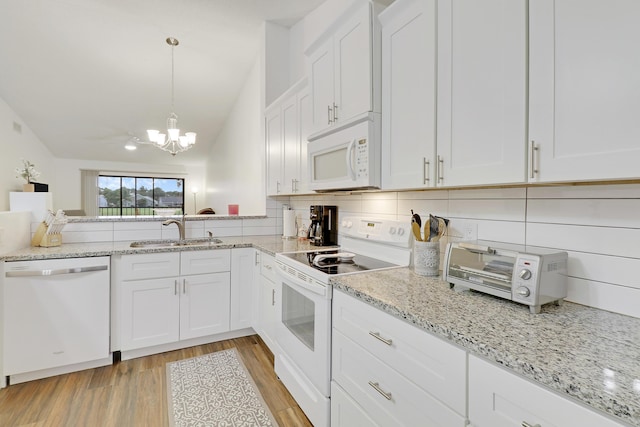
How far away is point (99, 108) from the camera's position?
5.35 meters

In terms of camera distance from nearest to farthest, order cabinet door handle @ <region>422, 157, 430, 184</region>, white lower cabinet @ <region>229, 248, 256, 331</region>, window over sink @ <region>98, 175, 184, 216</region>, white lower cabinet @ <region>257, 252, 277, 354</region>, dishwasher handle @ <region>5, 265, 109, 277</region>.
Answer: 1. cabinet door handle @ <region>422, 157, 430, 184</region>
2. dishwasher handle @ <region>5, 265, 109, 277</region>
3. white lower cabinet @ <region>257, 252, 277, 354</region>
4. white lower cabinet @ <region>229, 248, 256, 331</region>
5. window over sink @ <region>98, 175, 184, 216</region>

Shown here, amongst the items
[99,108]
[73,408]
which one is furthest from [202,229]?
[99,108]

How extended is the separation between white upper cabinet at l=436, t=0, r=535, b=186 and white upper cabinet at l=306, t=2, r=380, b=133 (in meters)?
0.41

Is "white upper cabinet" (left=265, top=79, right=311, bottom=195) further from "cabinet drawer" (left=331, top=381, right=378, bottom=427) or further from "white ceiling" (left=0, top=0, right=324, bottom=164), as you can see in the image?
"cabinet drawer" (left=331, top=381, right=378, bottom=427)

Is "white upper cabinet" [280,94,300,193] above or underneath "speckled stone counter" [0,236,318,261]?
above

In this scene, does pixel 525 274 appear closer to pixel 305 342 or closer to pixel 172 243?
pixel 305 342

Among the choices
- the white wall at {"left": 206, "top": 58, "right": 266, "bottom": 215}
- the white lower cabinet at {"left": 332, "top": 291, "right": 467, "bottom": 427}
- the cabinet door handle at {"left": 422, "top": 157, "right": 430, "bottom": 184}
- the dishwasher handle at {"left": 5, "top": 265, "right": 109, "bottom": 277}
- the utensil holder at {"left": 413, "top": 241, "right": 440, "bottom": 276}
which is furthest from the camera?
the white wall at {"left": 206, "top": 58, "right": 266, "bottom": 215}

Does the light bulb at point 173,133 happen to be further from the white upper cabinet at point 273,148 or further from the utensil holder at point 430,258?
the utensil holder at point 430,258

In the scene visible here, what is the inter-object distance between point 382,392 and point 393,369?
12 cm

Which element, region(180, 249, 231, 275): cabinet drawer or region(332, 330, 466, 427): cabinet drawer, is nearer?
region(332, 330, 466, 427): cabinet drawer

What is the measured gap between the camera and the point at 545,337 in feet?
2.82

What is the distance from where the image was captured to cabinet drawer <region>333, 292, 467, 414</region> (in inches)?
35.5

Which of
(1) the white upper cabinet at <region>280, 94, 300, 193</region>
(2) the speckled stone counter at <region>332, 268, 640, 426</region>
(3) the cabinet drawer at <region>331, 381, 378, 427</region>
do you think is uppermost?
(1) the white upper cabinet at <region>280, 94, 300, 193</region>

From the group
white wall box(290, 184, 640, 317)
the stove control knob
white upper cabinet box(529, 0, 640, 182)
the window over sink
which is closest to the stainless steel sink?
white wall box(290, 184, 640, 317)
